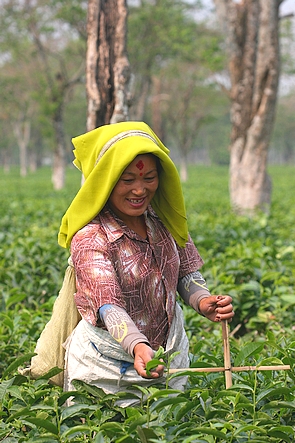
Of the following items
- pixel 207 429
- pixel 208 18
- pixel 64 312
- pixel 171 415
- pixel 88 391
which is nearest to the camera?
pixel 207 429

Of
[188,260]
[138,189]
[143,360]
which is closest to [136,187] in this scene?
[138,189]

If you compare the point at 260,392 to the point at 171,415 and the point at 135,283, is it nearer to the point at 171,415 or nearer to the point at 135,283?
the point at 171,415

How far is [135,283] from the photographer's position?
2180 millimetres

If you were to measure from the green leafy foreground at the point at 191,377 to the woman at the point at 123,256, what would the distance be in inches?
4.2

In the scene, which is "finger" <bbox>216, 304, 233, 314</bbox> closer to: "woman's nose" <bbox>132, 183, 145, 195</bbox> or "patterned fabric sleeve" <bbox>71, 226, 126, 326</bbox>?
"patterned fabric sleeve" <bbox>71, 226, 126, 326</bbox>

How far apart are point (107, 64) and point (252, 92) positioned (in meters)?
4.80

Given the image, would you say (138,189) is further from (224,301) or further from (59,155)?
(59,155)

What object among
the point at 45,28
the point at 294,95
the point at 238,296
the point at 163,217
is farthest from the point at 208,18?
the point at 294,95

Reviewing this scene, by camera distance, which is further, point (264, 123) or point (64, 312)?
point (264, 123)

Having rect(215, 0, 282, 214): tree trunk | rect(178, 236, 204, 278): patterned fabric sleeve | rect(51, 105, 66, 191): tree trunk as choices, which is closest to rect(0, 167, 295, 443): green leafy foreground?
rect(178, 236, 204, 278): patterned fabric sleeve

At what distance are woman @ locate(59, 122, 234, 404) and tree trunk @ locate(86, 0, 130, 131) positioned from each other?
2579 mm

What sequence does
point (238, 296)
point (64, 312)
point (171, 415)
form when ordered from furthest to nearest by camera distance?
1. point (238, 296)
2. point (64, 312)
3. point (171, 415)

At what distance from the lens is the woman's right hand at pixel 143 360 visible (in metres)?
1.79

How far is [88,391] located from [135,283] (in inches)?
16.5
